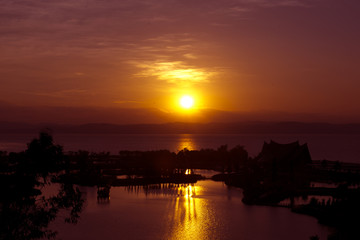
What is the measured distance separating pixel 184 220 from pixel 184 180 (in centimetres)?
3272

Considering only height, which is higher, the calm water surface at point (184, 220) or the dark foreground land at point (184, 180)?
the dark foreground land at point (184, 180)

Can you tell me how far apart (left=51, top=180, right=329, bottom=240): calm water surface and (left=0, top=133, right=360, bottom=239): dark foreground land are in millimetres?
2300

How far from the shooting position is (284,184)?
64562 mm

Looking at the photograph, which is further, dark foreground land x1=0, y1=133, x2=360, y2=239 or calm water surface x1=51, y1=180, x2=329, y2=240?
calm water surface x1=51, y1=180, x2=329, y2=240

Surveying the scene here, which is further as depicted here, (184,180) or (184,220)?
(184,180)

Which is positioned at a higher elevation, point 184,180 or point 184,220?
point 184,180

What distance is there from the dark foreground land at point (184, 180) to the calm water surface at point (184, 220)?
2300 mm

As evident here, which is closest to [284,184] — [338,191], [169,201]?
[338,191]

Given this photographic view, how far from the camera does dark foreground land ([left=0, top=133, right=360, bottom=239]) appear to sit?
16938 millimetres

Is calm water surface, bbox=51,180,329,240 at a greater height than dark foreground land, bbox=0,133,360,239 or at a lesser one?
lesser

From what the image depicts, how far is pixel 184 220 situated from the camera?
152 feet

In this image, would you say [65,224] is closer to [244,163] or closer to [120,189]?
[120,189]

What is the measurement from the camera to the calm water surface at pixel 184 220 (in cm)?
4059

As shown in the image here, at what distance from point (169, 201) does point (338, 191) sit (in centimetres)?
2359
